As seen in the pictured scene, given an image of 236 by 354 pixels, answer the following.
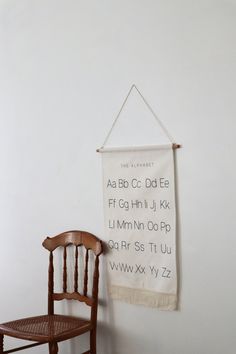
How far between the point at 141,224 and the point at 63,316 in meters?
0.70

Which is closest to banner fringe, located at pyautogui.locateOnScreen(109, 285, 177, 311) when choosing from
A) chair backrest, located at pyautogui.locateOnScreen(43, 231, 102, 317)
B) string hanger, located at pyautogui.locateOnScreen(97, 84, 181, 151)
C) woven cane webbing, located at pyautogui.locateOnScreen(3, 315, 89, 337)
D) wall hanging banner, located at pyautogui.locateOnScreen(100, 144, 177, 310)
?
wall hanging banner, located at pyautogui.locateOnScreen(100, 144, 177, 310)

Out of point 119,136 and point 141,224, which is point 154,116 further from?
point 141,224

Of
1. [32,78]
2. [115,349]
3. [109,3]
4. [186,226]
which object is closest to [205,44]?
[109,3]

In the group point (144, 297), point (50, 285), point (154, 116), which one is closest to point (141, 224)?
point (144, 297)

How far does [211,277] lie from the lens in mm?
2320

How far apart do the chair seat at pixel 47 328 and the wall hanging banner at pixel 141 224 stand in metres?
0.25

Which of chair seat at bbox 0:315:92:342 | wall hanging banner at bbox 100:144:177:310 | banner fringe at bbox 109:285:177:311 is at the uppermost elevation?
wall hanging banner at bbox 100:144:177:310

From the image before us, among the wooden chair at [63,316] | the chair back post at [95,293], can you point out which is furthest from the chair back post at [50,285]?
the chair back post at [95,293]

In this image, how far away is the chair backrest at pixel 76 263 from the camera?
101 inches

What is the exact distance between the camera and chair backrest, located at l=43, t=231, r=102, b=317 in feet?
8.45

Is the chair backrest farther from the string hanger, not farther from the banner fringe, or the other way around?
the string hanger

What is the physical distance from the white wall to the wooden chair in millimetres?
90

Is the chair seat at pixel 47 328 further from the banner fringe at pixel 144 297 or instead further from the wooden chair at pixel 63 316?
the banner fringe at pixel 144 297

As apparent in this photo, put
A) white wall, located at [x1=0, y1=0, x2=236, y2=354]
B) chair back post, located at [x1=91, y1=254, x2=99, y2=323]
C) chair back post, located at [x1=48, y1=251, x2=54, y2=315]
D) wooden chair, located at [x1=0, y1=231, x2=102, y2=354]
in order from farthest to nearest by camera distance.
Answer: chair back post, located at [x1=48, y1=251, x2=54, y2=315]
chair back post, located at [x1=91, y1=254, x2=99, y2=323]
wooden chair, located at [x1=0, y1=231, x2=102, y2=354]
white wall, located at [x1=0, y1=0, x2=236, y2=354]
